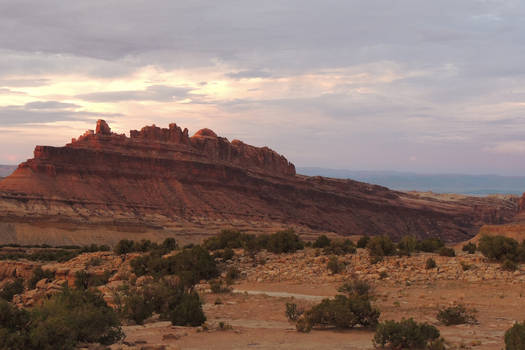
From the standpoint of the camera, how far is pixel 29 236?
71812 millimetres

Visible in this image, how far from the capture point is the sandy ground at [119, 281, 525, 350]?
40.8 ft

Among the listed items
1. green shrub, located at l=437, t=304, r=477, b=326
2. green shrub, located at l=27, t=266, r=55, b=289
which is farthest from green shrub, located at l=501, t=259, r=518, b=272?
green shrub, located at l=27, t=266, r=55, b=289

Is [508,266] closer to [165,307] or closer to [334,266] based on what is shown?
[334,266]

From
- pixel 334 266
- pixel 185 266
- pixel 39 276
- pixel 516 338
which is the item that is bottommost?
pixel 39 276

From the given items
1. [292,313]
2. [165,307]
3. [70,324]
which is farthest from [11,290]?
[70,324]

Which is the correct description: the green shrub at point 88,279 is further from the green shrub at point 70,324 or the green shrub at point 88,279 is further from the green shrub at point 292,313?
the green shrub at point 70,324

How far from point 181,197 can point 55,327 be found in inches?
3607

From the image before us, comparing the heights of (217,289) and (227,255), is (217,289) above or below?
below

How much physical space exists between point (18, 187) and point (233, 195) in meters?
40.7

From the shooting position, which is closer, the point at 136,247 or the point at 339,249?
the point at 339,249

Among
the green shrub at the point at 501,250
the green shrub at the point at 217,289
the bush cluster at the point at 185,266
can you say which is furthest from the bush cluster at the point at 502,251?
the bush cluster at the point at 185,266

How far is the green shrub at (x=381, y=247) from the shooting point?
88.6 feet

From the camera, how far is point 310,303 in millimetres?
18969

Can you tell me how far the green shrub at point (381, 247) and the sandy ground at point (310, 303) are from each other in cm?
461
